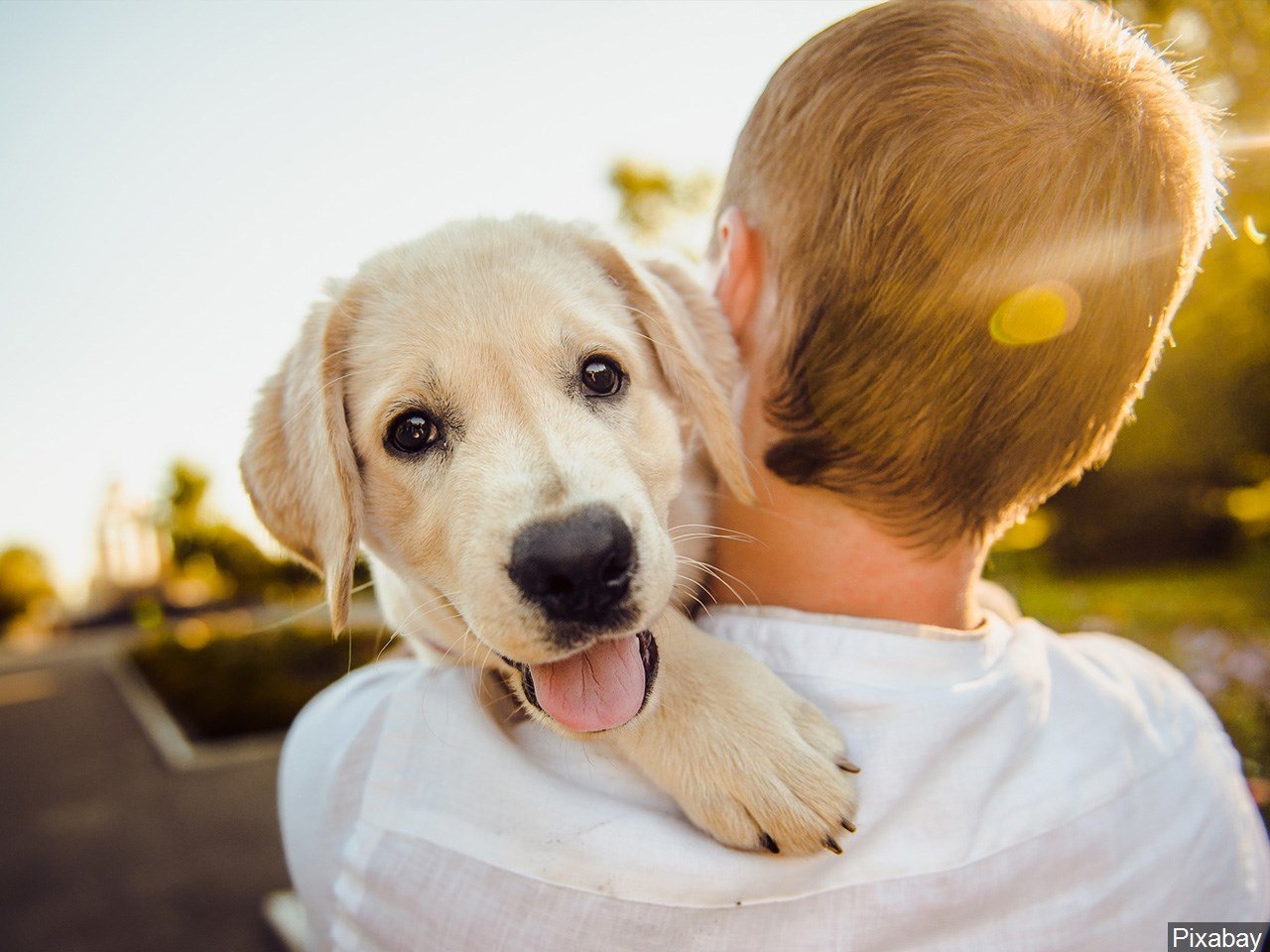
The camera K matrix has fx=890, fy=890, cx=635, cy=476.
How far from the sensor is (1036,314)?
195cm

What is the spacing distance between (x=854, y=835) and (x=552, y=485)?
970 millimetres

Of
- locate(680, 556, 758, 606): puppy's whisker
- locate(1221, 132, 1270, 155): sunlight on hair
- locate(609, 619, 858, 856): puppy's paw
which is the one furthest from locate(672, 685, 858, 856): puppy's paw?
locate(1221, 132, 1270, 155): sunlight on hair

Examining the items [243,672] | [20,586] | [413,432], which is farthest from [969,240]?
[20,586]

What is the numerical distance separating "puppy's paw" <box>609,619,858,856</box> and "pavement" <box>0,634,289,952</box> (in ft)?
23.7

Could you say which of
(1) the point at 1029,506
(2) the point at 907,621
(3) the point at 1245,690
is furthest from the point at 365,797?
(3) the point at 1245,690

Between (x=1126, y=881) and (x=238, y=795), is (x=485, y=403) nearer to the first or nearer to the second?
(x=1126, y=881)

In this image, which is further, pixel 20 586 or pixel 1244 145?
pixel 20 586

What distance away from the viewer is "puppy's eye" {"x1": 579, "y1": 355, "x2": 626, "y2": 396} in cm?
242

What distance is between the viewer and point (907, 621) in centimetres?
214

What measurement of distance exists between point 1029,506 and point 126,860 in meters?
10.6

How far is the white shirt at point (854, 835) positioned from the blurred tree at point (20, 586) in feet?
149

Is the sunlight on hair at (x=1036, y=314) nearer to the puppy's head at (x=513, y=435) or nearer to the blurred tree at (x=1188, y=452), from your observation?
the puppy's head at (x=513, y=435)

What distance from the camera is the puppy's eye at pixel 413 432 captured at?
2.42m

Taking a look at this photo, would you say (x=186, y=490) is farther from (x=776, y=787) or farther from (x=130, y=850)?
(x=776, y=787)
